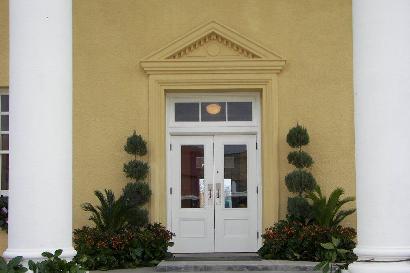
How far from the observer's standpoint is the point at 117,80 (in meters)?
13.9

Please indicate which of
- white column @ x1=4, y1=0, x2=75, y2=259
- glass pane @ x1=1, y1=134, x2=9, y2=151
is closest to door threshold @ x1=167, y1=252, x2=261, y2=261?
glass pane @ x1=1, y1=134, x2=9, y2=151

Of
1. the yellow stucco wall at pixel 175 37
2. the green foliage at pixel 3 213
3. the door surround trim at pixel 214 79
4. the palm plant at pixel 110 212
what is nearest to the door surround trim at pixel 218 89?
the door surround trim at pixel 214 79

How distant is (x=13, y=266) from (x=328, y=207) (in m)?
7.20

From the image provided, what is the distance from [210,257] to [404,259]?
6.87 meters

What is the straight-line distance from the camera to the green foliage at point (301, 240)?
1223 cm

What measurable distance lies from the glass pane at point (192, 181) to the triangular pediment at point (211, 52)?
70.4 inches

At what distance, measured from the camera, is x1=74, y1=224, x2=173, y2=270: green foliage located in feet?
39.4

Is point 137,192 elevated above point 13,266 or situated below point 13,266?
above

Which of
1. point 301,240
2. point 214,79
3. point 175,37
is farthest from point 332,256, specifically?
point 175,37

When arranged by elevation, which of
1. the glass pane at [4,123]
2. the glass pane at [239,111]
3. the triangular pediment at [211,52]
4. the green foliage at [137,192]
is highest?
the triangular pediment at [211,52]

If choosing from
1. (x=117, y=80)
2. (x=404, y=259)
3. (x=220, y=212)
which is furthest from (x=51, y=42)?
(x=220, y=212)

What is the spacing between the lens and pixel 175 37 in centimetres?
1387

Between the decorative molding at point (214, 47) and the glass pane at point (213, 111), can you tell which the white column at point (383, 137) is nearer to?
the decorative molding at point (214, 47)

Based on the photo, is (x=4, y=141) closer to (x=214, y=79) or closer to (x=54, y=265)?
(x=214, y=79)
